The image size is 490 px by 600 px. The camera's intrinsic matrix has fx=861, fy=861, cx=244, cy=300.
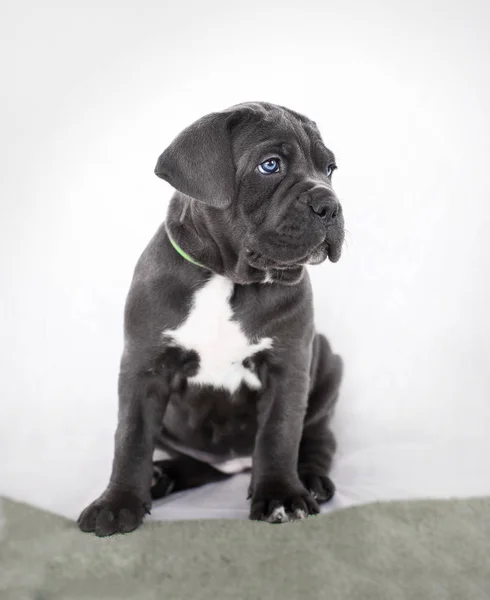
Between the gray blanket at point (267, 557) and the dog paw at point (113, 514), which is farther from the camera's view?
the dog paw at point (113, 514)

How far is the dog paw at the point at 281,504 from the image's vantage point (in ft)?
10.6

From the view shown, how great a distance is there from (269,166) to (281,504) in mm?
1274

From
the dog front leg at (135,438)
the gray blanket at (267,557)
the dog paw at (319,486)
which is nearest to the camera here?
the gray blanket at (267,557)

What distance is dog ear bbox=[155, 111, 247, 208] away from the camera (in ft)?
10.0

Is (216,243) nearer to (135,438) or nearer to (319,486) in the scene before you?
(135,438)

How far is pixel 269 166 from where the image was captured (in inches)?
127

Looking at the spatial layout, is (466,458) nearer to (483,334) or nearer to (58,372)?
(483,334)

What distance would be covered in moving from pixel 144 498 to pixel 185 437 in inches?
19.2

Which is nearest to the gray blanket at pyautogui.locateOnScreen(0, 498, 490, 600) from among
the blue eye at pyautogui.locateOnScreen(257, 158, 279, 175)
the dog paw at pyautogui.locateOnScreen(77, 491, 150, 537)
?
the dog paw at pyautogui.locateOnScreen(77, 491, 150, 537)

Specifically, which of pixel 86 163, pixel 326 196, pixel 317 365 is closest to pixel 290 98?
pixel 86 163

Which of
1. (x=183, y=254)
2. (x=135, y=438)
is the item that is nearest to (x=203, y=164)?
(x=183, y=254)

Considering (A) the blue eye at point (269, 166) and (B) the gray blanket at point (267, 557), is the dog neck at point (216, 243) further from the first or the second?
(B) the gray blanket at point (267, 557)

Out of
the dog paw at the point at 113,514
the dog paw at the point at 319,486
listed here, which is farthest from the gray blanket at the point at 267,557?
the dog paw at the point at 319,486

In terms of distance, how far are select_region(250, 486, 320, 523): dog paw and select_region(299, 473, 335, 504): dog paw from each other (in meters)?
0.24
